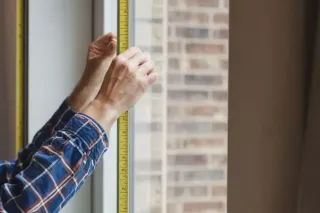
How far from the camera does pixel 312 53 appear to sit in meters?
0.63

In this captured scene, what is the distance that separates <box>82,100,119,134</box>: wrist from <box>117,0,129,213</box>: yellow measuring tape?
0.48m

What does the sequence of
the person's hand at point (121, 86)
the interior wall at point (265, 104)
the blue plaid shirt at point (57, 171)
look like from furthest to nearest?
the person's hand at point (121, 86)
the blue plaid shirt at point (57, 171)
the interior wall at point (265, 104)

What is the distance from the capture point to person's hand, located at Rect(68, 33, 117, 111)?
1.21 meters

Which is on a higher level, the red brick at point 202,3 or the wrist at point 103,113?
the red brick at point 202,3

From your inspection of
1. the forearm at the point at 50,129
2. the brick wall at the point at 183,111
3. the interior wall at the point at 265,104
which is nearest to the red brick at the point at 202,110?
the brick wall at the point at 183,111

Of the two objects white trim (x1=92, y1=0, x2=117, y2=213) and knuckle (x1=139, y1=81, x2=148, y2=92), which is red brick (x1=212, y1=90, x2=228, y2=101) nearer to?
knuckle (x1=139, y1=81, x2=148, y2=92)

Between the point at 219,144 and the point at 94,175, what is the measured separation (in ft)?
1.46

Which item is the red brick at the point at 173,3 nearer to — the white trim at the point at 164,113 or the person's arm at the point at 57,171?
the white trim at the point at 164,113

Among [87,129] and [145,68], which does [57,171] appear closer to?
[87,129]

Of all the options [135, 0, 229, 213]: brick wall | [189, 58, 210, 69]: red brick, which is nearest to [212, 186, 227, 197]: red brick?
[135, 0, 229, 213]: brick wall

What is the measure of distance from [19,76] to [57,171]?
28.0 inches

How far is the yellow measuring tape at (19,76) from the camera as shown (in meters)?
1.61

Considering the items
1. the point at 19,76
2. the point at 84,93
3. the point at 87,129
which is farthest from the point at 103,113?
the point at 19,76

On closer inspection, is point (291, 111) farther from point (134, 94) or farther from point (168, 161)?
point (168, 161)
